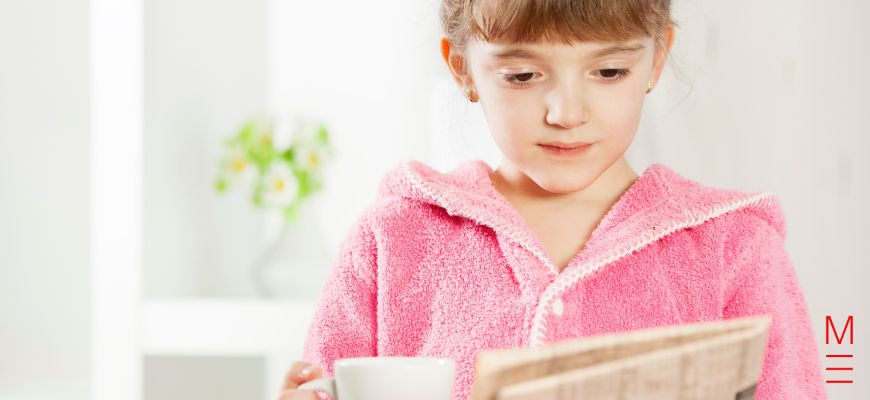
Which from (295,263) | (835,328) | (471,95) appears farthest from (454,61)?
(295,263)

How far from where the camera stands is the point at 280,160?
1793 millimetres

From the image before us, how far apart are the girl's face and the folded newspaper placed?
36cm

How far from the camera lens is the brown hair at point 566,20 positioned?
853 mm

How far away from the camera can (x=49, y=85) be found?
1.97 metres

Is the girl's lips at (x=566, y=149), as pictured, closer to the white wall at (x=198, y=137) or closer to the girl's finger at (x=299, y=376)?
the girl's finger at (x=299, y=376)

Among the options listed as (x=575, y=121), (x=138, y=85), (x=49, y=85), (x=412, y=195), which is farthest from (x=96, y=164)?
(x=575, y=121)

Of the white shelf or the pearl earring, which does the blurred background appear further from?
the pearl earring

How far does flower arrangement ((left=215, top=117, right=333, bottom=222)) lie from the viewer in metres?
1.79

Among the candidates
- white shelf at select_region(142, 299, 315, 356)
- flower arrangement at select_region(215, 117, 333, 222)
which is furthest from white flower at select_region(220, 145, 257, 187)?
white shelf at select_region(142, 299, 315, 356)

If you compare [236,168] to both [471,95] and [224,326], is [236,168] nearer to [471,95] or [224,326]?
[224,326]

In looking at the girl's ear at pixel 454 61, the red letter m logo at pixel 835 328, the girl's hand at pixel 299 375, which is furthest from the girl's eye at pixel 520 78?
the red letter m logo at pixel 835 328

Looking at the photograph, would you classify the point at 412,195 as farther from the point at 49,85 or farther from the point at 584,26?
the point at 49,85

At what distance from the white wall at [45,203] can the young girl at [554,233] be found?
116 centimetres

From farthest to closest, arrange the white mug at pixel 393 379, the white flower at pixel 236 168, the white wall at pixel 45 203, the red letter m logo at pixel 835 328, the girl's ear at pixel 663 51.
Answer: the white wall at pixel 45 203, the white flower at pixel 236 168, the red letter m logo at pixel 835 328, the girl's ear at pixel 663 51, the white mug at pixel 393 379
